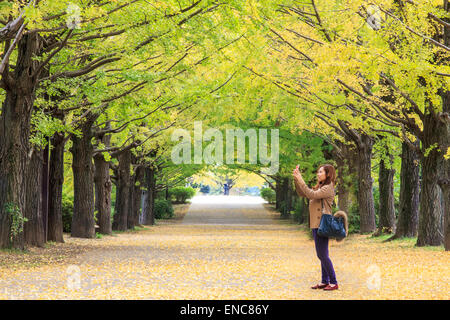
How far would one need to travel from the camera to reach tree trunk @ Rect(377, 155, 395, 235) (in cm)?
2178

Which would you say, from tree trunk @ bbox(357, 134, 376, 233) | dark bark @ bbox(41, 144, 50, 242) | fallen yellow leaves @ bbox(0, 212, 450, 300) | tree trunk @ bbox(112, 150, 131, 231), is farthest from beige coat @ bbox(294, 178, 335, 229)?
tree trunk @ bbox(112, 150, 131, 231)

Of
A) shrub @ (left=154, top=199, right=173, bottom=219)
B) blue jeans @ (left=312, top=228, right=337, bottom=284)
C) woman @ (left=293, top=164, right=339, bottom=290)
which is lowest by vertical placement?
shrub @ (left=154, top=199, right=173, bottom=219)

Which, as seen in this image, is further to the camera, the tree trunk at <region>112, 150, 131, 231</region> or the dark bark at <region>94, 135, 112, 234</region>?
the tree trunk at <region>112, 150, 131, 231</region>

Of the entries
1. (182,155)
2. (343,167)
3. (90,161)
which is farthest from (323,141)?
(182,155)

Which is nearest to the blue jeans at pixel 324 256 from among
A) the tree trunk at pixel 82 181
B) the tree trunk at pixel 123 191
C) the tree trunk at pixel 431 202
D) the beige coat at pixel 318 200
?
the beige coat at pixel 318 200

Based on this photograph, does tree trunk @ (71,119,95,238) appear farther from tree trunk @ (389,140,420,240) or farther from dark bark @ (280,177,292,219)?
dark bark @ (280,177,292,219)

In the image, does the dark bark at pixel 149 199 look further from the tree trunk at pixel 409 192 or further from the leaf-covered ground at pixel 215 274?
the tree trunk at pixel 409 192

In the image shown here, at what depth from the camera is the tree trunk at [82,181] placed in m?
21.8

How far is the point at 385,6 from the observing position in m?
12.9

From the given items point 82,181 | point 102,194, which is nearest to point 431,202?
point 82,181

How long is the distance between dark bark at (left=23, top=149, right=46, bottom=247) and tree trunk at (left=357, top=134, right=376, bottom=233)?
11445mm
